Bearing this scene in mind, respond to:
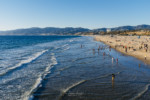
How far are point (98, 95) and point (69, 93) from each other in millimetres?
2554

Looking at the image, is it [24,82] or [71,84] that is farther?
[24,82]

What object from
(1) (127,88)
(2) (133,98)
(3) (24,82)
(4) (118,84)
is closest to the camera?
(2) (133,98)

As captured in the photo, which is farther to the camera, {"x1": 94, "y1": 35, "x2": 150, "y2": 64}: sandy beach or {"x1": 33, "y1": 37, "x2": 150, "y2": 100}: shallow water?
{"x1": 94, "y1": 35, "x2": 150, "y2": 64}: sandy beach

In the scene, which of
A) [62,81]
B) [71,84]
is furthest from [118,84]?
[62,81]

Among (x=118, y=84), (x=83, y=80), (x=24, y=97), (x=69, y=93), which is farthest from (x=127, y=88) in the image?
(x=24, y=97)

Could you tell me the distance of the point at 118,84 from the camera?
13.8 m

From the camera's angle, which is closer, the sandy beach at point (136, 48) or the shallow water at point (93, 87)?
the shallow water at point (93, 87)

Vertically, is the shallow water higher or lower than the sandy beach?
lower

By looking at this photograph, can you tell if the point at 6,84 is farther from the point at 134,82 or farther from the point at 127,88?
the point at 134,82

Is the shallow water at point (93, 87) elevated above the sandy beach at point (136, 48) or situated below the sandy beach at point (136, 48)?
below

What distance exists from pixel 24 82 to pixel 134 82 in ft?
40.0

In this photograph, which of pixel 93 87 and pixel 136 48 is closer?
pixel 93 87

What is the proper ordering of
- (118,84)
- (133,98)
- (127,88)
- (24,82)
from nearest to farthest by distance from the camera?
(133,98) < (127,88) < (118,84) < (24,82)

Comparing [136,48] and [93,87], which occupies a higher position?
[136,48]
